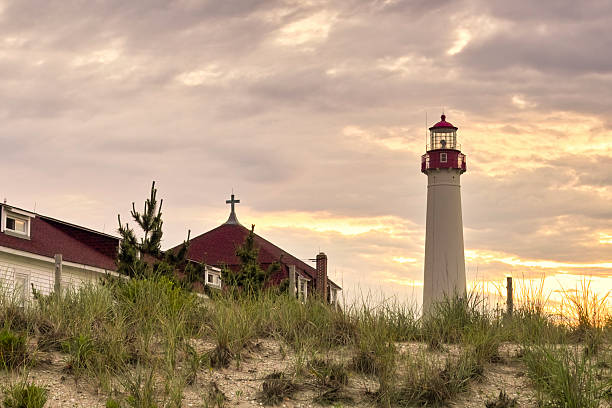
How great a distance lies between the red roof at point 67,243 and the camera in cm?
2889

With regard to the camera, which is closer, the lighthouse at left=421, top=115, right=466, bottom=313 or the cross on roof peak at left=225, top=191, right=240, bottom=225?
the lighthouse at left=421, top=115, right=466, bottom=313

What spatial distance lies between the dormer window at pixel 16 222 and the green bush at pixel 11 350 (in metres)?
18.5

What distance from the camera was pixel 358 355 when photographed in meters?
12.1

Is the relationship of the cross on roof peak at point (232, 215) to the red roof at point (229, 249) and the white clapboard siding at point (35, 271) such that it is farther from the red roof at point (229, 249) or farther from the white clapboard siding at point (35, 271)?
the white clapboard siding at point (35, 271)

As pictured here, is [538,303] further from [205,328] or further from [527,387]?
[205,328]

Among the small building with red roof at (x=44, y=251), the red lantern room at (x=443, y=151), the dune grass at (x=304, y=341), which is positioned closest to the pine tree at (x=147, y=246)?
the small building with red roof at (x=44, y=251)

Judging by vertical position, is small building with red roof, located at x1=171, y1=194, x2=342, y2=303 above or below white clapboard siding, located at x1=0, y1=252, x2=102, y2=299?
above

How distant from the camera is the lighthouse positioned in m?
37.7

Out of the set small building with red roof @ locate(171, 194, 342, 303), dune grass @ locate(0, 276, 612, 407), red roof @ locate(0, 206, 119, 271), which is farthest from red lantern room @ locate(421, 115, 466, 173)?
dune grass @ locate(0, 276, 612, 407)

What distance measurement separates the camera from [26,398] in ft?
33.3

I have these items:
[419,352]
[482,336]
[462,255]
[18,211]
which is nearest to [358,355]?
[419,352]

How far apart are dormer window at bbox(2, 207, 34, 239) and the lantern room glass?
19.1 metres

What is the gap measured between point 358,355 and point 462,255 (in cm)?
2668

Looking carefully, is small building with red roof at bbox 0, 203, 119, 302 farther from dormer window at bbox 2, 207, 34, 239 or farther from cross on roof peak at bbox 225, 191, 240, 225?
cross on roof peak at bbox 225, 191, 240, 225
